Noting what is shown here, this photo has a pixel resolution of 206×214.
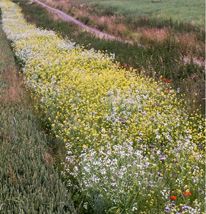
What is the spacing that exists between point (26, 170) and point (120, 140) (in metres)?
1.86

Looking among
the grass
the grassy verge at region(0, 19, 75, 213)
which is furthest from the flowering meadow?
the grass

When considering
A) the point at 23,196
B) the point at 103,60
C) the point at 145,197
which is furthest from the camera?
the point at 103,60

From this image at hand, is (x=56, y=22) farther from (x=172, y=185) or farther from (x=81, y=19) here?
(x=172, y=185)

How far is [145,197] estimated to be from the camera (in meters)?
5.59

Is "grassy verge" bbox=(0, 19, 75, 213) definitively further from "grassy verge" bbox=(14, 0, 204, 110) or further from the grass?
the grass

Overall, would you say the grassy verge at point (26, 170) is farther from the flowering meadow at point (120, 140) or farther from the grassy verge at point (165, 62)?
the grassy verge at point (165, 62)

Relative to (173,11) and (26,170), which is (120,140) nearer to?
(26,170)

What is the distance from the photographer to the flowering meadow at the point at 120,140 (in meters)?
5.50

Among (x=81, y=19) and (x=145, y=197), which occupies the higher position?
(x=145, y=197)

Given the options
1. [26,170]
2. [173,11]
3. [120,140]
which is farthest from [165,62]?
[173,11]

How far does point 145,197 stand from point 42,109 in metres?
4.49

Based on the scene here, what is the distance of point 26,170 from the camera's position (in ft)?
19.2

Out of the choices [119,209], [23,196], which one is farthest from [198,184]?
[23,196]

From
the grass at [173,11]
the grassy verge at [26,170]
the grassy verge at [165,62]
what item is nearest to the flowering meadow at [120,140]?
the grassy verge at [26,170]
